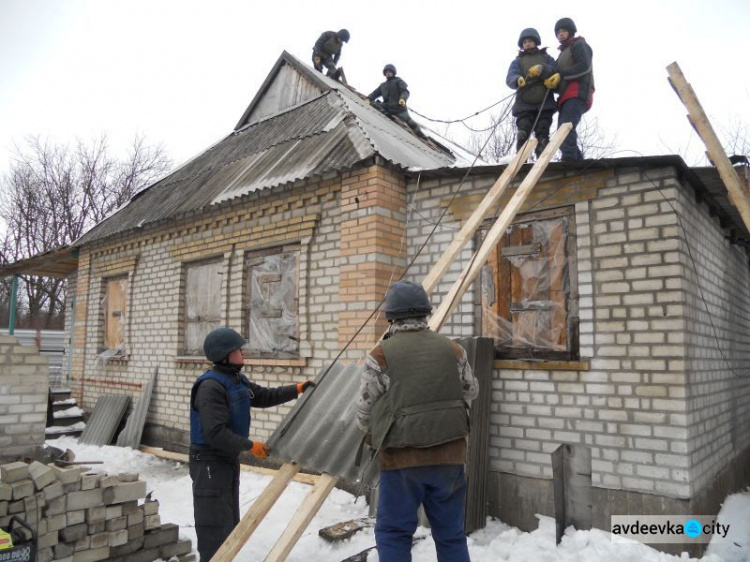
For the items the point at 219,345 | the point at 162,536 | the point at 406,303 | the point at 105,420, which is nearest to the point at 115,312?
the point at 105,420

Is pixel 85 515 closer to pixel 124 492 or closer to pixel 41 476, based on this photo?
pixel 124 492

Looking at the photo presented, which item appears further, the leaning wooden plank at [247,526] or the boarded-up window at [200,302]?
the boarded-up window at [200,302]

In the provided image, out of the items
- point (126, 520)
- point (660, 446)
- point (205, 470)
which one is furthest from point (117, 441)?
point (660, 446)

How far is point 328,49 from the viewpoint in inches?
387

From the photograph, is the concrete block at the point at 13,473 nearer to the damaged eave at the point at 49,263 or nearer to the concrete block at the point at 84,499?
the concrete block at the point at 84,499

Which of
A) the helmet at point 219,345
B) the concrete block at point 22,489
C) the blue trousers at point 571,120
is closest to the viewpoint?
the helmet at point 219,345

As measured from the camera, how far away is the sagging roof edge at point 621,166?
4098mm

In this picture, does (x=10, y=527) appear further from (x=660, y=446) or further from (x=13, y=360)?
(x=660, y=446)

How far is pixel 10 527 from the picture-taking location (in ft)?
10.6

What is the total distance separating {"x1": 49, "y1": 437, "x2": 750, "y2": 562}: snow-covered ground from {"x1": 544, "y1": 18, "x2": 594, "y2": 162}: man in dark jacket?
3.31m

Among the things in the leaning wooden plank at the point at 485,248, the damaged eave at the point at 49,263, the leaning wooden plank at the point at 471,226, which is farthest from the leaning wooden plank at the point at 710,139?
the damaged eave at the point at 49,263

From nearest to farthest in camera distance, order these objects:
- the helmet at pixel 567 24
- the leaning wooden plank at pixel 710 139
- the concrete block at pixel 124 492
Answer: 1. the leaning wooden plank at pixel 710 139
2. the concrete block at pixel 124 492
3. the helmet at pixel 567 24

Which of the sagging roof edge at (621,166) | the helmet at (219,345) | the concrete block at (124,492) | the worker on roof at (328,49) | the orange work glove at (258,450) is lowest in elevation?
the concrete block at (124,492)

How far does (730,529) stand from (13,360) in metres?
6.76
